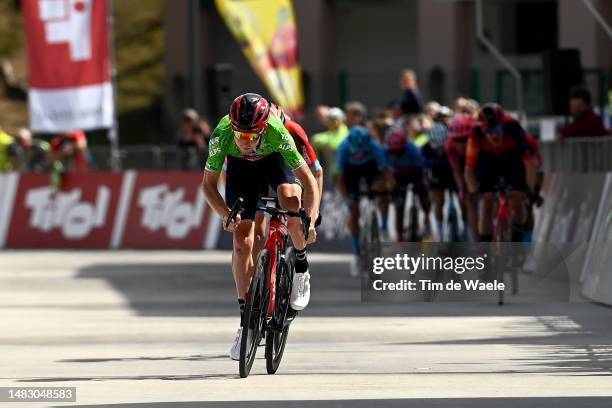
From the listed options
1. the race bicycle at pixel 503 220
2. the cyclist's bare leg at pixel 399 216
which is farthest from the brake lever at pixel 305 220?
the cyclist's bare leg at pixel 399 216

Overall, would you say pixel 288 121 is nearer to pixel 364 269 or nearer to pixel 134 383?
pixel 134 383

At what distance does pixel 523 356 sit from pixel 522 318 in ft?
9.60

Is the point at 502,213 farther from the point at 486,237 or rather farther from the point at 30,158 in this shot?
the point at 30,158

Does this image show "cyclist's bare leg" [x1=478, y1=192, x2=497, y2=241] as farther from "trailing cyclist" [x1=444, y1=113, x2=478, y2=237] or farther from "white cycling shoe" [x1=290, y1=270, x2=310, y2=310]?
"white cycling shoe" [x1=290, y1=270, x2=310, y2=310]

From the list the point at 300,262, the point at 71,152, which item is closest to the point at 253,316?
the point at 300,262

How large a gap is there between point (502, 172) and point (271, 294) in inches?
244

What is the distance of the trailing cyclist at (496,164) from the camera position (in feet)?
55.9

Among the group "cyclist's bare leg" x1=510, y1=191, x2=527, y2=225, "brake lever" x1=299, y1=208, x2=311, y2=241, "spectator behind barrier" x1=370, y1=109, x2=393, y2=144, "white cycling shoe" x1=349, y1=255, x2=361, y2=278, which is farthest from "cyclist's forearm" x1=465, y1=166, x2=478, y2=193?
"spectator behind barrier" x1=370, y1=109, x2=393, y2=144

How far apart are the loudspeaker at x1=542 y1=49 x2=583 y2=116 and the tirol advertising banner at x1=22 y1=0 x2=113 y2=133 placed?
7.43 metres

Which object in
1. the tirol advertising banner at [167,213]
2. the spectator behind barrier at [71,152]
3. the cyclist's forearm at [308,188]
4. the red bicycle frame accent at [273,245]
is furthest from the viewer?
the spectator behind barrier at [71,152]

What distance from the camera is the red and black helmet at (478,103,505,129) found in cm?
1689

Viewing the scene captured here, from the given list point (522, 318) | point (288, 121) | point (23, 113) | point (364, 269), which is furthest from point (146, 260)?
point (23, 113)

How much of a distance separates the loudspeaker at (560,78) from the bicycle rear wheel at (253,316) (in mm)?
12121

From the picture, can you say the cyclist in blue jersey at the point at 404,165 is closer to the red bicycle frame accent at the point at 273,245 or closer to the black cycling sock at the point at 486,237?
the black cycling sock at the point at 486,237
